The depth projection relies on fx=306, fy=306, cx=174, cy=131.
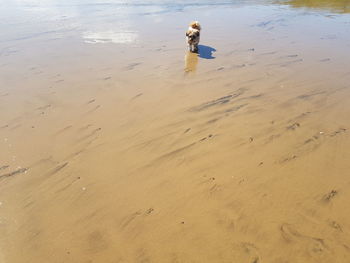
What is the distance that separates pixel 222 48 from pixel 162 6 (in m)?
9.26

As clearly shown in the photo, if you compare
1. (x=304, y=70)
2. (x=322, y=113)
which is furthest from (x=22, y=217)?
(x=304, y=70)

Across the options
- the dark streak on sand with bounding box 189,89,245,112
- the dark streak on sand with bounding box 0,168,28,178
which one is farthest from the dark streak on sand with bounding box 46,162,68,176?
the dark streak on sand with bounding box 189,89,245,112

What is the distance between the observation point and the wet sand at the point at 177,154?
136 inches

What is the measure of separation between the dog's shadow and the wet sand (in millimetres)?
98

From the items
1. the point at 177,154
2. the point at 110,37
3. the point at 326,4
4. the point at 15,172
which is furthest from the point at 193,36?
the point at 326,4

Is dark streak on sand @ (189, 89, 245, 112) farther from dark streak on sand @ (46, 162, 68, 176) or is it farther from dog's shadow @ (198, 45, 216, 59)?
dog's shadow @ (198, 45, 216, 59)

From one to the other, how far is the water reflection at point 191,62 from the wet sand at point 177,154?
7 cm

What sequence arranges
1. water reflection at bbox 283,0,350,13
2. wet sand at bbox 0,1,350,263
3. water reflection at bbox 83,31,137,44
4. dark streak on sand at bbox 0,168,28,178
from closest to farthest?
wet sand at bbox 0,1,350,263
dark streak on sand at bbox 0,168,28,178
water reflection at bbox 83,31,137,44
water reflection at bbox 283,0,350,13

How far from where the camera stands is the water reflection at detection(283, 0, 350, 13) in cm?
1472

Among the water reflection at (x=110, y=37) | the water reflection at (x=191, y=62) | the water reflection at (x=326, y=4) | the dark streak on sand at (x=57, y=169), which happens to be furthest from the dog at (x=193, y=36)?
the water reflection at (x=326, y=4)

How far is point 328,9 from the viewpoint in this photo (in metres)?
14.9

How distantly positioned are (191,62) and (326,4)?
11.6 meters

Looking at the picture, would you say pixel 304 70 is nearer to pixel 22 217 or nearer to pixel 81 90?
pixel 81 90

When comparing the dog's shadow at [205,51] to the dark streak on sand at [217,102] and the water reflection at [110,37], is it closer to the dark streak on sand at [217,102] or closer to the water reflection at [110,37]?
the water reflection at [110,37]
